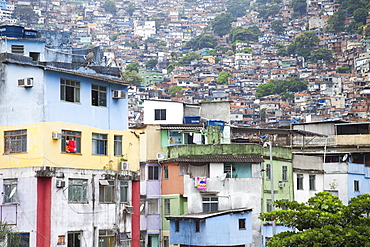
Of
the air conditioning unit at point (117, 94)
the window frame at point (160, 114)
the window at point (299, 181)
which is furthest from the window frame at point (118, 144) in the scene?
the window frame at point (160, 114)

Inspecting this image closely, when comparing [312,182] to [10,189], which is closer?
[10,189]

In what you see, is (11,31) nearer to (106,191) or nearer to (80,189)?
(80,189)

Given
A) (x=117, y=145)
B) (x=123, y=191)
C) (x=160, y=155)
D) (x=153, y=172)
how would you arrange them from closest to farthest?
(x=123, y=191) → (x=117, y=145) → (x=160, y=155) → (x=153, y=172)

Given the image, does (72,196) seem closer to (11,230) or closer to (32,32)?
(11,230)

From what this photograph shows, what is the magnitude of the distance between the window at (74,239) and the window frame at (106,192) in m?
2.31

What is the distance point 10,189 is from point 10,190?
6 centimetres

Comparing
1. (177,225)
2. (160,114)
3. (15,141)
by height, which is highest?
(160,114)

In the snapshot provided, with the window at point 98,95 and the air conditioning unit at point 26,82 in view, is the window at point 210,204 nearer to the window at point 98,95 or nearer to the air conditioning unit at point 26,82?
the window at point 98,95

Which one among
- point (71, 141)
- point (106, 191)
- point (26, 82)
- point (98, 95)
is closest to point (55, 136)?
point (71, 141)

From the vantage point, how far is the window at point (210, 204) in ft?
156

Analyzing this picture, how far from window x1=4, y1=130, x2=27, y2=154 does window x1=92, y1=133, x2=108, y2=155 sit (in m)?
3.87

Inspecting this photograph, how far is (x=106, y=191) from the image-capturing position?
1473 inches

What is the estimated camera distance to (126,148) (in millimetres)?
39188

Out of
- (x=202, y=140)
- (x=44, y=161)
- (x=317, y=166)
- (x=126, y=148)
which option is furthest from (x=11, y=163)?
(x=317, y=166)
